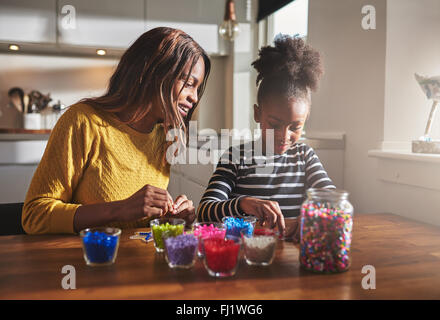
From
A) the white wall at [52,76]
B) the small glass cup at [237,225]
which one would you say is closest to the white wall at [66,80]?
the white wall at [52,76]

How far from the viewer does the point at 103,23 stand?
10.4 ft

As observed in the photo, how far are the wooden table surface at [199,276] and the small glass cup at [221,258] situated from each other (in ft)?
0.05

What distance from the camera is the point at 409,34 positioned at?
175 centimetres

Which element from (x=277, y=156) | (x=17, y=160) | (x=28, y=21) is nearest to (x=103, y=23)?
(x=28, y=21)

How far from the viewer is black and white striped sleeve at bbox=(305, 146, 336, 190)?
128 centimetres

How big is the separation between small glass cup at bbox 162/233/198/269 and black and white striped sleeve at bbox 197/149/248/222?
1.03ft

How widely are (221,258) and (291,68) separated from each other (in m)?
0.71

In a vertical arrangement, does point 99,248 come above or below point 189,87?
below

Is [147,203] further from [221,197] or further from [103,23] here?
[103,23]

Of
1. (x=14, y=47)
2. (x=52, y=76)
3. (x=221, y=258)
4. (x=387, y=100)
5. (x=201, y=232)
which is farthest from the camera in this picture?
(x=52, y=76)

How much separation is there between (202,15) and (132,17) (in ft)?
1.93

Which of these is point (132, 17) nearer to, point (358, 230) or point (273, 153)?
point (273, 153)

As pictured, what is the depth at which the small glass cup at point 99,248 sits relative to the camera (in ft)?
2.31

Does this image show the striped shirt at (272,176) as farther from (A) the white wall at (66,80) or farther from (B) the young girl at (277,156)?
(A) the white wall at (66,80)
